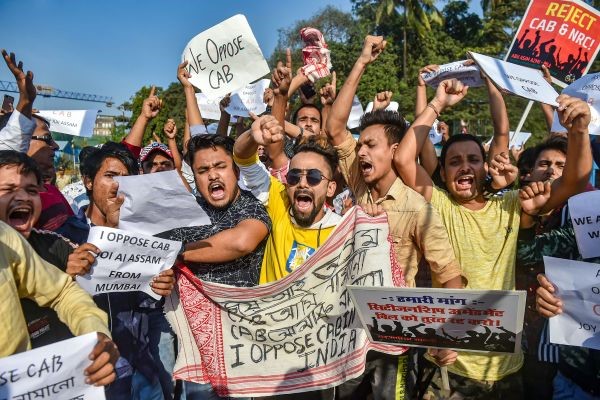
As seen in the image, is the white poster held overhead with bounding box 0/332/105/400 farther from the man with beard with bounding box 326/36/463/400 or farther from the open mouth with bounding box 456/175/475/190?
the open mouth with bounding box 456/175/475/190

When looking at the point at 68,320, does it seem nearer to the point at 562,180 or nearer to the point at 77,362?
the point at 77,362

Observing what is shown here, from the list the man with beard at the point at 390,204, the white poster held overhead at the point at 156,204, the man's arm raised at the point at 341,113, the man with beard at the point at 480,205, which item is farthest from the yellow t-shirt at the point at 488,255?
the white poster held overhead at the point at 156,204

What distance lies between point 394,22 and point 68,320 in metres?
37.4

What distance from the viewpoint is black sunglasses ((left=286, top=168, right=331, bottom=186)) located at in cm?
325

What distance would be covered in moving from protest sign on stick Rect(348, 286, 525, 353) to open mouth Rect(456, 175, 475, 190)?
114 centimetres

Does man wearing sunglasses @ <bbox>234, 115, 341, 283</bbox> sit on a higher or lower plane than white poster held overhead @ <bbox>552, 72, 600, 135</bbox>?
lower

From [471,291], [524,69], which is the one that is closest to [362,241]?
[471,291]

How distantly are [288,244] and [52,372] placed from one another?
139 cm

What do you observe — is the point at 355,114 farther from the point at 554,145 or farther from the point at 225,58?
the point at 554,145

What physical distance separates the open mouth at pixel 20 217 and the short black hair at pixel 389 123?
1.98 meters

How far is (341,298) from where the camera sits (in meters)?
3.05

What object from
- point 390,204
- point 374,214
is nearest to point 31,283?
point 374,214

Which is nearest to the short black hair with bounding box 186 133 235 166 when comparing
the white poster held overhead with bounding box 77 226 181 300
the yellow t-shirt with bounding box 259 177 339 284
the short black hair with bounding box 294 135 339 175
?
the short black hair with bounding box 294 135 339 175

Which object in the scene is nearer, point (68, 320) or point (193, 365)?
point (68, 320)
